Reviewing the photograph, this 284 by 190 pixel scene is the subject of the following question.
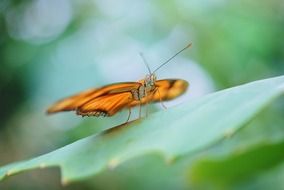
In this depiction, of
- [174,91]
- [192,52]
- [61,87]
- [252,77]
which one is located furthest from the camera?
[192,52]

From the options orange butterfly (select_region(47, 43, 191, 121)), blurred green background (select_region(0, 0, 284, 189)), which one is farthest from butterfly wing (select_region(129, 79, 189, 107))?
blurred green background (select_region(0, 0, 284, 189))

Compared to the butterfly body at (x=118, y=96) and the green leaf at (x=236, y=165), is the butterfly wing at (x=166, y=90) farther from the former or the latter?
the green leaf at (x=236, y=165)

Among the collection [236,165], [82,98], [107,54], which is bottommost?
[236,165]

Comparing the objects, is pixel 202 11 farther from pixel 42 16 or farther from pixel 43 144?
pixel 43 144

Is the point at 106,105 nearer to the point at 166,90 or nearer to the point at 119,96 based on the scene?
the point at 119,96

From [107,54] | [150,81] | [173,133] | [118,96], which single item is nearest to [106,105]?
[118,96]

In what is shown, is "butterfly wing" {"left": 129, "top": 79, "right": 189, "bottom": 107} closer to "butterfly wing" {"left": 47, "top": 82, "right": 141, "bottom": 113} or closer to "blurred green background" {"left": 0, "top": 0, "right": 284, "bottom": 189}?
"butterfly wing" {"left": 47, "top": 82, "right": 141, "bottom": 113}

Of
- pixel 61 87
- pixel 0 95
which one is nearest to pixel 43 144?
pixel 0 95
